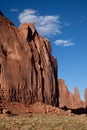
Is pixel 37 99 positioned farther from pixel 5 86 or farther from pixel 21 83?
pixel 5 86

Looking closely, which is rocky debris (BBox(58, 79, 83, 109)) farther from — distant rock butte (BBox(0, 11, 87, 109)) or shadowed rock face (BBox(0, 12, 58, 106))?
shadowed rock face (BBox(0, 12, 58, 106))

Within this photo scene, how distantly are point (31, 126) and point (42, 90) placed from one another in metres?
23.9

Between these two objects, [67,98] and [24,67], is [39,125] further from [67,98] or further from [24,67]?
[67,98]

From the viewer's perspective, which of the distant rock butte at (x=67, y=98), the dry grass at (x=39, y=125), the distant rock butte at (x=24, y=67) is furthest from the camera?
the distant rock butte at (x=67, y=98)

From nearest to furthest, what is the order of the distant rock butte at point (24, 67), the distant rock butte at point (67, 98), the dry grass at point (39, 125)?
the dry grass at point (39, 125), the distant rock butte at point (24, 67), the distant rock butte at point (67, 98)

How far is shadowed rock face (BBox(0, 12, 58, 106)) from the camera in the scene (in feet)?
149

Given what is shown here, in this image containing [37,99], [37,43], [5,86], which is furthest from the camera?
[37,43]

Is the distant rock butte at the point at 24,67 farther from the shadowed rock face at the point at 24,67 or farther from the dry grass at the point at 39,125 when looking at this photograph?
the dry grass at the point at 39,125

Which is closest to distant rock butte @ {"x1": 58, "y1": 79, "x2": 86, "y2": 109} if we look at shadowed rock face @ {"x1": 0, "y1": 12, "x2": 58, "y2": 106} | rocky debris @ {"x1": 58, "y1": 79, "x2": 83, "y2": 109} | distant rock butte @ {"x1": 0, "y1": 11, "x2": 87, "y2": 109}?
rocky debris @ {"x1": 58, "y1": 79, "x2": 83, "y2": 109}

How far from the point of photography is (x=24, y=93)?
47406 millimetres

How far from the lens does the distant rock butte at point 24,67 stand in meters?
45.2

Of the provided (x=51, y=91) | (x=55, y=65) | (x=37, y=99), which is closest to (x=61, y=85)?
(x=55, y=65)

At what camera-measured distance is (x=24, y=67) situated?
49406 mm

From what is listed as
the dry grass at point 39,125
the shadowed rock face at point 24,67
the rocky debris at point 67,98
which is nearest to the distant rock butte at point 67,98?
the rocky debris at point 67,98
